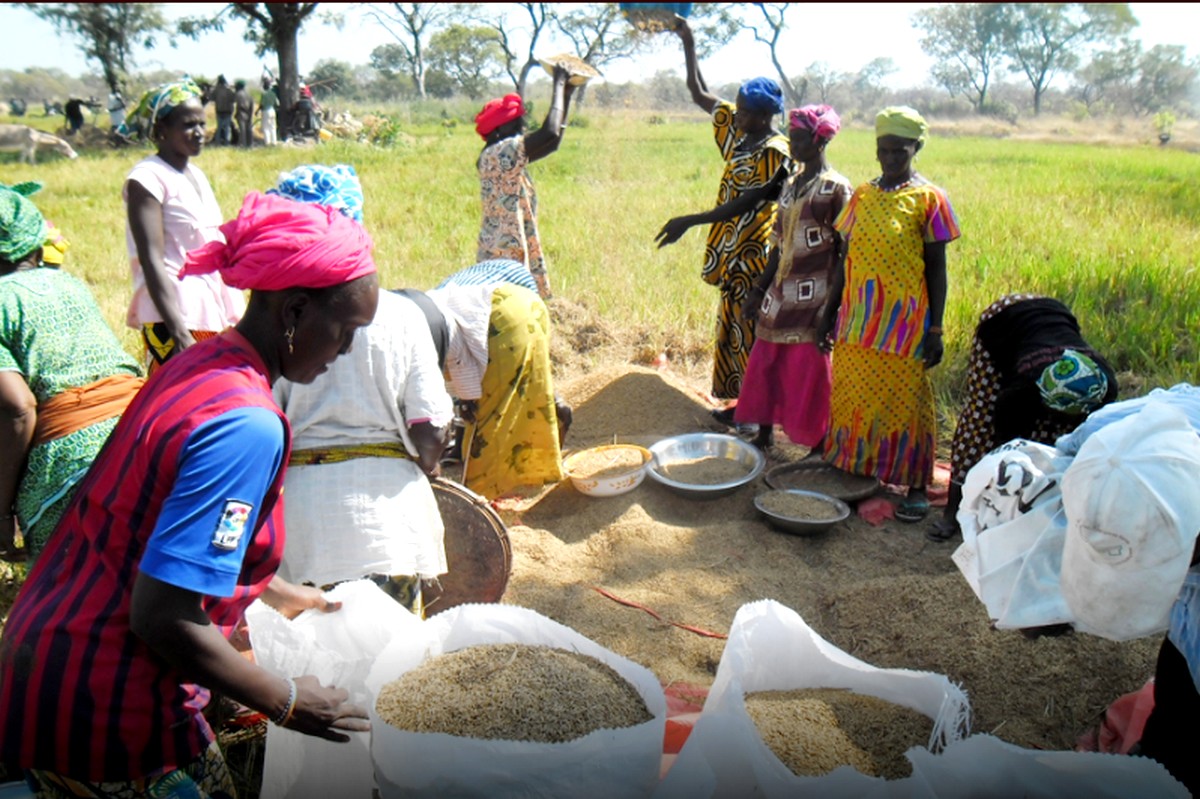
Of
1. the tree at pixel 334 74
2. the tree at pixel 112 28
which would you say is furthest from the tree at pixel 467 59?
the tree at pixel 112 28

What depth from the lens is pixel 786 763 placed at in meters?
1.87

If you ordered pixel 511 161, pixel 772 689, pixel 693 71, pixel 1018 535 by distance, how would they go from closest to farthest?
pixel 1018 535
pixel 772 689
pixel 511 161
pixel 693 71

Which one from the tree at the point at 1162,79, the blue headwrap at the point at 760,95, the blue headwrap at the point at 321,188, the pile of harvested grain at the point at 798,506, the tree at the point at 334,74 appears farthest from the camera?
the tree at the point at 334,74

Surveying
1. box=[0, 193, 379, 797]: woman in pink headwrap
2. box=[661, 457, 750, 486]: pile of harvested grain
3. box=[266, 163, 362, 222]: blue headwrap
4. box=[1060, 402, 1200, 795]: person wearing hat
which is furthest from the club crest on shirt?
box=[661, 457, 750, 486]: pile of harvested grain

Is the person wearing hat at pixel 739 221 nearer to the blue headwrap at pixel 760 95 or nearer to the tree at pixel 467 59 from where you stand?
the blue headwrap at pixel 760 95

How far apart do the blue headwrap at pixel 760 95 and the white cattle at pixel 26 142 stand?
1934 cm

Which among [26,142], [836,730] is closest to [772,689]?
[836,730]

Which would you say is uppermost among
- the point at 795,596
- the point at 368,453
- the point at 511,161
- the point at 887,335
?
the point at 511,161

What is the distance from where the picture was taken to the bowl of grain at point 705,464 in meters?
4.20

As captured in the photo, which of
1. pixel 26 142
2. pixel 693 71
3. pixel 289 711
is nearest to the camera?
pixel 289 711

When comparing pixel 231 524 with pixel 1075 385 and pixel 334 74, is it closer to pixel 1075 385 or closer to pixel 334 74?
pixel 1075 385

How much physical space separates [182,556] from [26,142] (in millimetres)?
22453

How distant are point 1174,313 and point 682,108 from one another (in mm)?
31152

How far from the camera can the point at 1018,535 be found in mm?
1727
